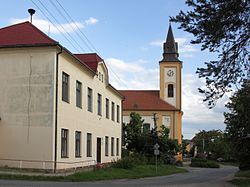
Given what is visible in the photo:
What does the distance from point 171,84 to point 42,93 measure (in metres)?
59.4

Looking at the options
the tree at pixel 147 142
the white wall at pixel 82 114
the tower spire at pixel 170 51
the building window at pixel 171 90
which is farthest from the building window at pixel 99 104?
the tower spire at pixel 170 51

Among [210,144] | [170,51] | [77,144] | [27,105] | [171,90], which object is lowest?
[210,144]

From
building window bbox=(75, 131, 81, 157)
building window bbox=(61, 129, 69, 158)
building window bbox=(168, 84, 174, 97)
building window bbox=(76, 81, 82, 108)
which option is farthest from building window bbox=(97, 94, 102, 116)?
building window bbox=(168, 84, 174, 97)

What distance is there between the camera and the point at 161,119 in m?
86.6

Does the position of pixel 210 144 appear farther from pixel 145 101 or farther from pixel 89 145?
pixel 89 145

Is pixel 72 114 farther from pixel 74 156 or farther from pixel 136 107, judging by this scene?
pixel 136 107

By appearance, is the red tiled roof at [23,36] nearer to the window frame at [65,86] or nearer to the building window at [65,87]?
the window frame at [65,86]

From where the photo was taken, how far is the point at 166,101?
8812 centimetres

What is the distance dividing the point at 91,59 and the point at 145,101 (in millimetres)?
49147

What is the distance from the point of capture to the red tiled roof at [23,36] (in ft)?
102

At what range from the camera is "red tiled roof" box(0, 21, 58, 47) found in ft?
102

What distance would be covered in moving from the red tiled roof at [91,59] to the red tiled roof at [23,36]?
7.89 meters

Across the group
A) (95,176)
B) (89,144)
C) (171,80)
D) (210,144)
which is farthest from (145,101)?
(95,176)

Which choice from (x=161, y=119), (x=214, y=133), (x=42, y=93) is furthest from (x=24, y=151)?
(x=214, y=133)
